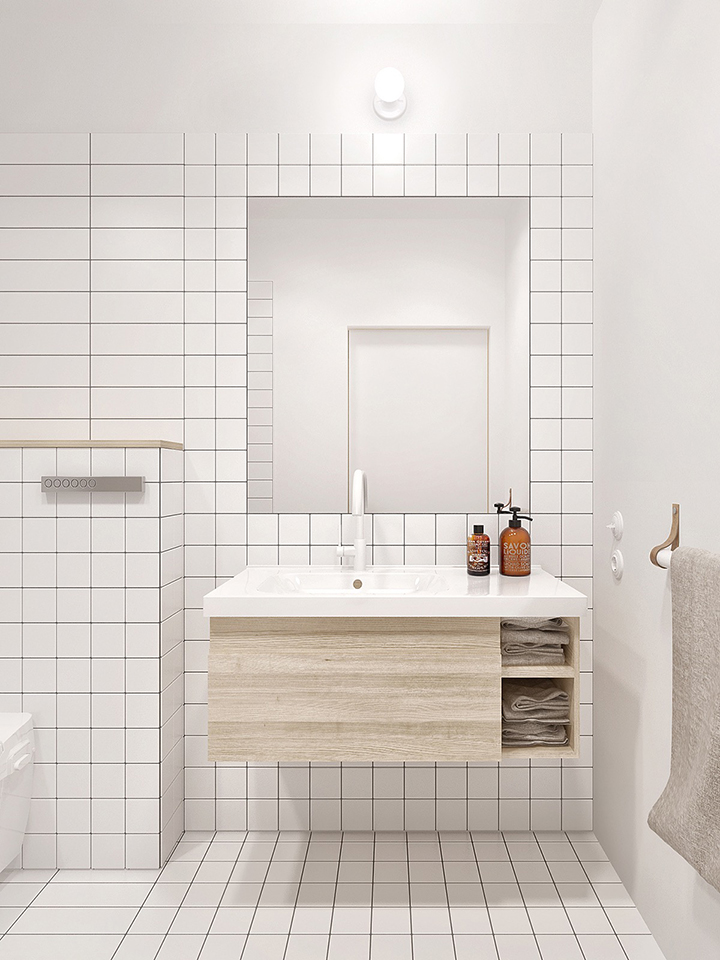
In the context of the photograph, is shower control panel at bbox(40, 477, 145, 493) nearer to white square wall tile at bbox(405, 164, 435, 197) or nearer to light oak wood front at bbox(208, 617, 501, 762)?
light oak wood front at bbox(208, 617, 501, 762)

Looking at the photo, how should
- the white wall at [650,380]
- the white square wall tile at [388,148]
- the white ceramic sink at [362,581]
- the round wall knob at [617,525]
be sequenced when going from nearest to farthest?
1. the white wall at [650,380]
2. the round wall knob at [617,525]
3. the white ceramic sink at [362,581]
4. the white square wall tile at [388,148]

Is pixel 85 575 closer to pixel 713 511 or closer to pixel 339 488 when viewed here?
pixel 339 488

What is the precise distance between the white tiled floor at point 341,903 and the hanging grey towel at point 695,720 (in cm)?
60

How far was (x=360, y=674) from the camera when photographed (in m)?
1.80

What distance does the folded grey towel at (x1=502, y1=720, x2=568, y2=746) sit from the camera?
1878 millimetres

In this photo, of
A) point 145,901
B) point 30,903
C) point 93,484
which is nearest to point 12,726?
point 30,903

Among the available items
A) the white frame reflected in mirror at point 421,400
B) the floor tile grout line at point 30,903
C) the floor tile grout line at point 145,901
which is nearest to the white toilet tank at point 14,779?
the floor tile grout line at point 30,903

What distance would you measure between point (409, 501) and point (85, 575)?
0.99 m

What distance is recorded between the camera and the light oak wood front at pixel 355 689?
1789mm

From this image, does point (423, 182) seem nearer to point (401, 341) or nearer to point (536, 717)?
point (401, 341)

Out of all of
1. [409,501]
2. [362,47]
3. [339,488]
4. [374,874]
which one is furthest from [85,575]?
[362,47]

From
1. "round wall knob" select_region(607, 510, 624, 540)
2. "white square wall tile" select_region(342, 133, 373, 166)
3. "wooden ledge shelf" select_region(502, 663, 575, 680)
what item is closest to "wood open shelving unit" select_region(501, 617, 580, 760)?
"wooden ledge shelf" select_region(502, 663, 575, 680)

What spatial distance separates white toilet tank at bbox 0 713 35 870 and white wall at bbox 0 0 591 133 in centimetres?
183

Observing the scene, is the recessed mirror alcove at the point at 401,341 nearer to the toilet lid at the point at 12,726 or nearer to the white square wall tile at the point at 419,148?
the white square wall tile at the point at 419,148
